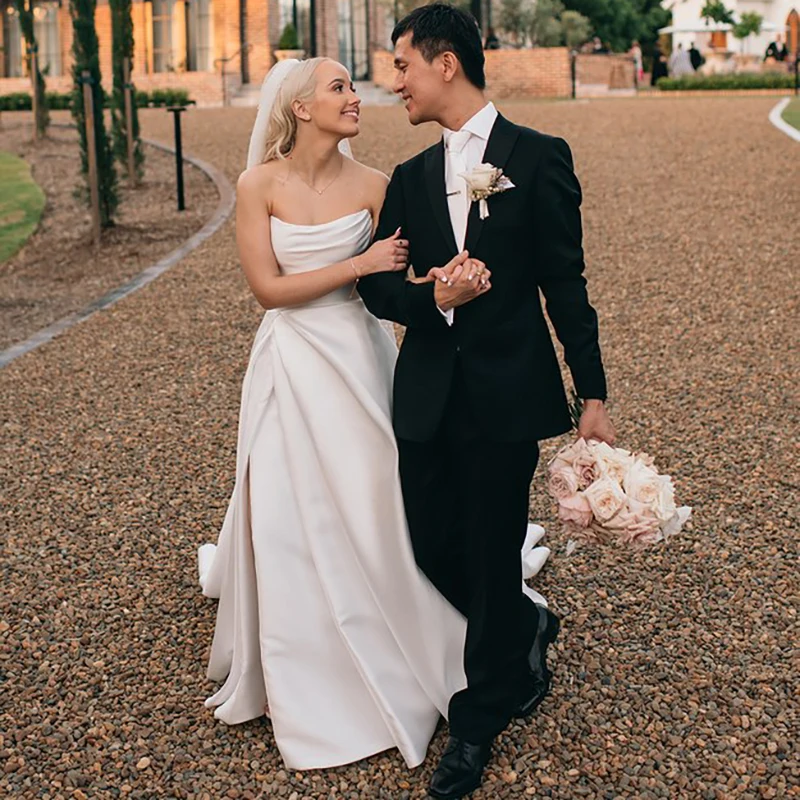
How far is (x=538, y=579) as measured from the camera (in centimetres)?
458

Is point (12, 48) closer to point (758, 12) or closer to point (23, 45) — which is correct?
point (23, 45)

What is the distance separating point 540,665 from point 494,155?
159 cm

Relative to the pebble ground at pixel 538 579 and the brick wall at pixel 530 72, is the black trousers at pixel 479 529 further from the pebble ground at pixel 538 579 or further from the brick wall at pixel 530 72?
the brick wall at pixel 530 72

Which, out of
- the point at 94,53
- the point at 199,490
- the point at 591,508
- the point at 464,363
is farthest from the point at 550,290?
the point at 94,53

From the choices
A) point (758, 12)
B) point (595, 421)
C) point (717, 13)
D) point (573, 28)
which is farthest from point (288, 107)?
point (758, 12)

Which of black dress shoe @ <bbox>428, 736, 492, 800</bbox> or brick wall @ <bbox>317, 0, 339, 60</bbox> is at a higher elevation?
brick wall @ <bbox>317, 0, 339, 60</bbox>

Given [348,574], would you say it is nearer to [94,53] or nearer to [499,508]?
[499,508]

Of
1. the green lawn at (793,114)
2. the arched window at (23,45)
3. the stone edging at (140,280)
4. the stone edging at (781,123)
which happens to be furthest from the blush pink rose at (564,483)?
the arched window at (23,45)

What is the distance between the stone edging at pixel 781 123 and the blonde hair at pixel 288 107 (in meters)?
14.2

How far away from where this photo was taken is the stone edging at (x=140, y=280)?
28.8 feet

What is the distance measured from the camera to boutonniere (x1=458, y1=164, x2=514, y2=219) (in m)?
2.90

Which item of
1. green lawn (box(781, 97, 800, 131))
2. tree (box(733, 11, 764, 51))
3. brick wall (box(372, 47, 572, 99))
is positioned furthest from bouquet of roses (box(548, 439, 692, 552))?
tree (box(733, 11, 764, 51))

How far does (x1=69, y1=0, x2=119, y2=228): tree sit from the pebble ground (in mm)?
3271

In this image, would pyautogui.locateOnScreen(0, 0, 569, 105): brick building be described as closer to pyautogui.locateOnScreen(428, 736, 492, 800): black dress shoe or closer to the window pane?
the window pane
